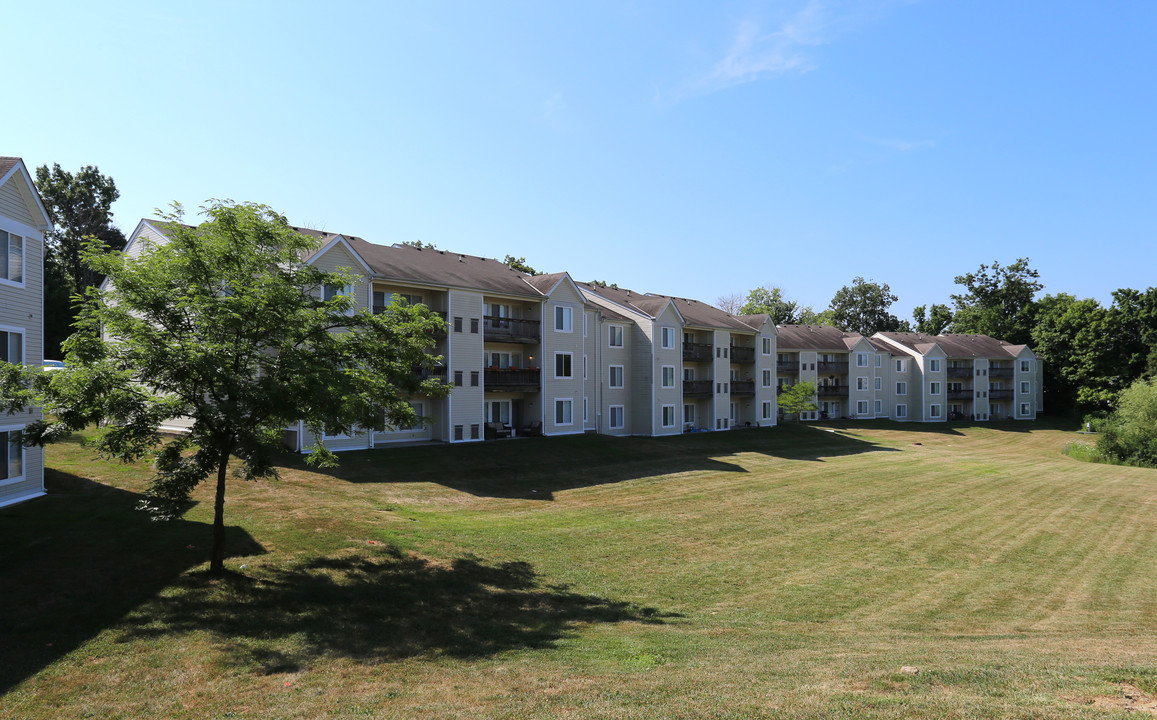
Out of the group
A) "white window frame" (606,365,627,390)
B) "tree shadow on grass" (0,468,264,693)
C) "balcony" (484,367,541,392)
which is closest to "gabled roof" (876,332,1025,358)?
"white window frame" (606,365,627,390)

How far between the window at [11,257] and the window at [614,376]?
109 feet

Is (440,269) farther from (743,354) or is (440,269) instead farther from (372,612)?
(743,354)

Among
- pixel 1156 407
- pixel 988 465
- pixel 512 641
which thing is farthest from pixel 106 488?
pixel 1156 407

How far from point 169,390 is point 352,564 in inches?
226

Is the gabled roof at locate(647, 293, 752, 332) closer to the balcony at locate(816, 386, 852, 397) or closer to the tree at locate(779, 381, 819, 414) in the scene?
the tree at locate(779, 381, 819, 414)

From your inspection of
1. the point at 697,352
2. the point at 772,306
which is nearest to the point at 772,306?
the point at 772,306

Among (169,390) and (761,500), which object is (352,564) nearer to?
(169,390)

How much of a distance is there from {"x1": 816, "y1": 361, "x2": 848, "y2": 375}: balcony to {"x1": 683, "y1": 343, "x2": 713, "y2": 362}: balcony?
77.9 feet

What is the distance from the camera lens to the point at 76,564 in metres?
14.1

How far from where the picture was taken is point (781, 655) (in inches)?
417

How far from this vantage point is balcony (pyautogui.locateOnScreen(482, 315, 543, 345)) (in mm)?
37719

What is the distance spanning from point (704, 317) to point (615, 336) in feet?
38.7

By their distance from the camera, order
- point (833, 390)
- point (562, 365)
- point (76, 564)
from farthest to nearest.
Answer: point (833, 390) → point (562, 365) → point (76, 564)

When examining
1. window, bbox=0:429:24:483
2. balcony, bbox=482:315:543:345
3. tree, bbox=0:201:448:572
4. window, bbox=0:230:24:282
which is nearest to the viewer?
tree, bbox=0:201:448:572
